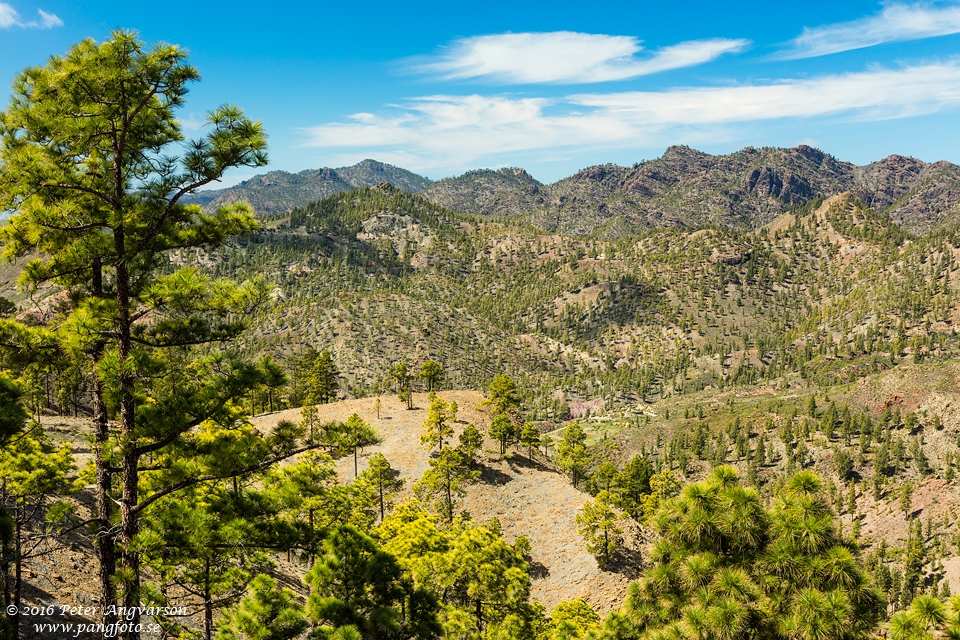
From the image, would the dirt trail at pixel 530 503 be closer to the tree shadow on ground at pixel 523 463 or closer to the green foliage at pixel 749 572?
the tree shadow on ground at pixel 523 463

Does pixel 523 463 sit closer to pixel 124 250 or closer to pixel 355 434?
pixel 355 434

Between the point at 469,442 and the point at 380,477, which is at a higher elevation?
the point at 469,442

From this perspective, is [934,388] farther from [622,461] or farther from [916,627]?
[916,627]

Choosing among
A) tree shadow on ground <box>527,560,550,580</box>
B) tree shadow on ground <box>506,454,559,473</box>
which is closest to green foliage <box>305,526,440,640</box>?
tree shadow on ground <box>527,560,550,580</box>

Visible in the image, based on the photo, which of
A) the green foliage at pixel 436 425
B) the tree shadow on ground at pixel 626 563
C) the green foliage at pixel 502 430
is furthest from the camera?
the green foliage at pixel 502 430

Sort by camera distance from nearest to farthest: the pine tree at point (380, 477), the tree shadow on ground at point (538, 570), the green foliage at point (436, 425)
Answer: the tree shadow on ground at point (538, 570) → the pine tree at point (380, 477) → the green foliage at point (436, 425)

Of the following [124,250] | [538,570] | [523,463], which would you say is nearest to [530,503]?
[523,463]

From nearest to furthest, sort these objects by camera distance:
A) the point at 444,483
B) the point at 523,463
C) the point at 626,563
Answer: the point at 626,563 → the point at 444,483 → the point at 523,463

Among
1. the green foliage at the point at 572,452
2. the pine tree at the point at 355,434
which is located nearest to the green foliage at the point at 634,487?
the green foliage at the point at 572,452

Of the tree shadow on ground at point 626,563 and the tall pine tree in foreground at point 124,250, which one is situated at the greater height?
the tall pine tree in foreground at point 124,250

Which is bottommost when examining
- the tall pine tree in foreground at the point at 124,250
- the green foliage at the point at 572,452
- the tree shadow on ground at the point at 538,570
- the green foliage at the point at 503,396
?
the tree shadow on ground at the point at 538,570

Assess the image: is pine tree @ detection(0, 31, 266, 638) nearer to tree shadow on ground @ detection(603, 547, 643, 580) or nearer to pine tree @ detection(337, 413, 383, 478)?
pine tree @ detection(337, 413, 383, 478)

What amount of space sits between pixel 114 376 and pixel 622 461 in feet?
600

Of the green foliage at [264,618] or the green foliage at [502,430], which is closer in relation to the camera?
the green foliage at [264,618]
